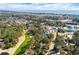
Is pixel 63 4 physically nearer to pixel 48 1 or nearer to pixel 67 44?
pixel 48 1

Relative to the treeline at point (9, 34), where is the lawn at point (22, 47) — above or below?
below

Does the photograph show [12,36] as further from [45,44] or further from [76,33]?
[76,33]

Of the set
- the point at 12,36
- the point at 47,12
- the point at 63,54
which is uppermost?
the point at 47,12

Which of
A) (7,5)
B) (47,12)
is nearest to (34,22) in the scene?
(47,12)

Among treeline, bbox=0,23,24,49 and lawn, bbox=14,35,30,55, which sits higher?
treeline, bbox=0,23,24,49

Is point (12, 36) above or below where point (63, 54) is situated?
above

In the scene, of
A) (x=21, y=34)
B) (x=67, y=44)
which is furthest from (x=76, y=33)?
(x=21, y=34)

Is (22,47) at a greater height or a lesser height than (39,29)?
lesser
